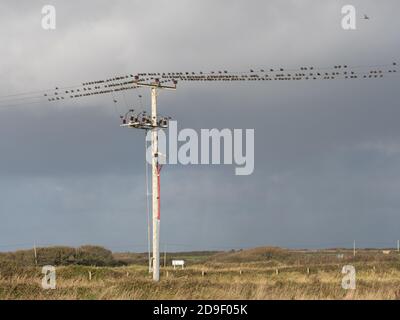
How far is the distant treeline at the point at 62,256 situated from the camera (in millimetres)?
80312

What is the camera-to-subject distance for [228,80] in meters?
41.3

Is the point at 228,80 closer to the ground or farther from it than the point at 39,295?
farther from it

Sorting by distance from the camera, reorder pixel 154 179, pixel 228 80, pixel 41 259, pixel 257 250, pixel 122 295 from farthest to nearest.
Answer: pixel 257 250
pixel 41 259
pixel 154 179
pixel 228 80
pixel 122 295

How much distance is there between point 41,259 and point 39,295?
5972 centimetres

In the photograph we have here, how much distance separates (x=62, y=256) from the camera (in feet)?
270

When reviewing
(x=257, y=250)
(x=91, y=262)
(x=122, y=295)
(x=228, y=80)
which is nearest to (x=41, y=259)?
(x=91, y=262)

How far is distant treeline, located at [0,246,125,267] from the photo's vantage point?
8031 centimetres

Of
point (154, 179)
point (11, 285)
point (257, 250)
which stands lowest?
point (257, 250)

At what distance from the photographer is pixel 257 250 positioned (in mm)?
106750
